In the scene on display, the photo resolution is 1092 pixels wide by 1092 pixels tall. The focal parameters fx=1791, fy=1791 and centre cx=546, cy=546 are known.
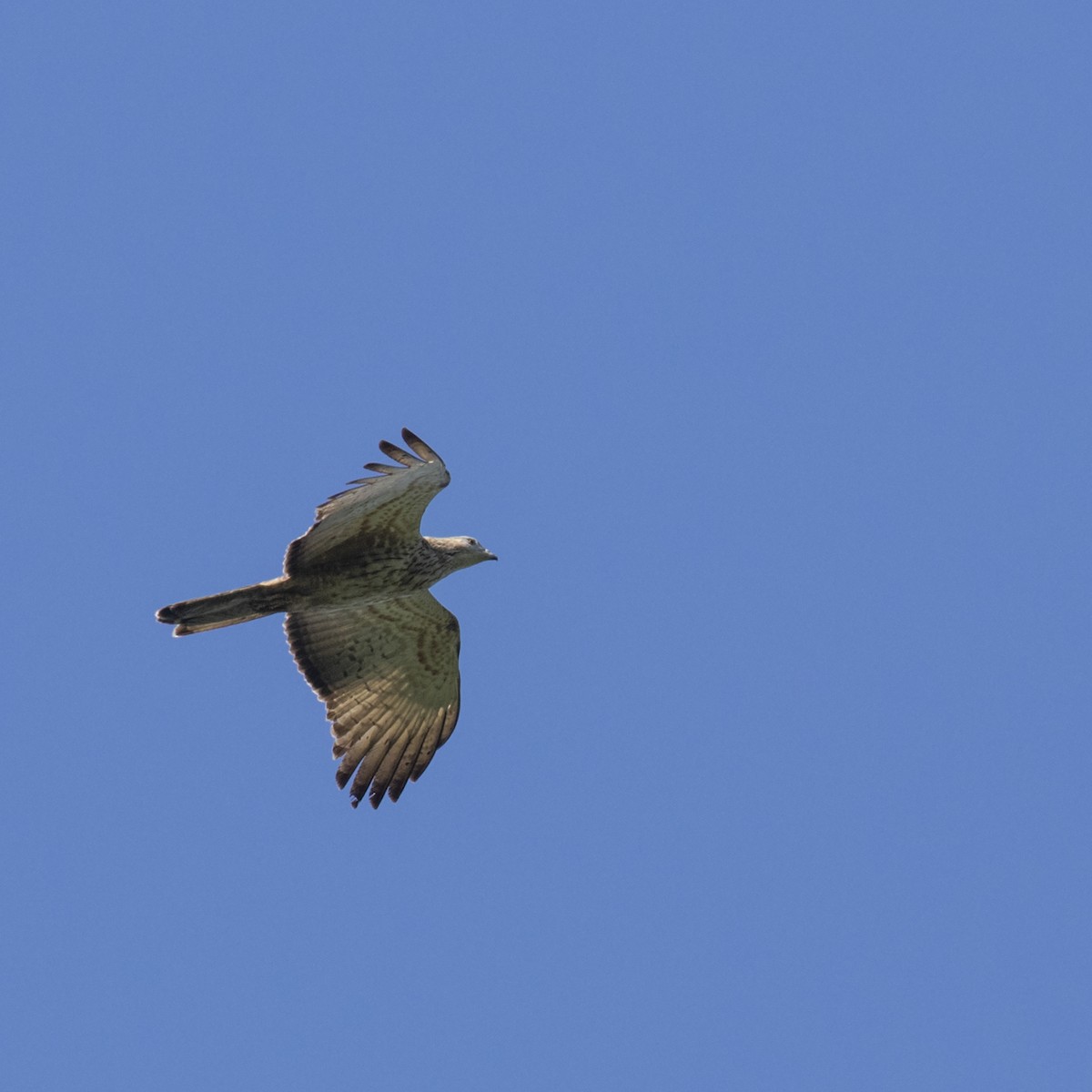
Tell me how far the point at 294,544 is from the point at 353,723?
231cm

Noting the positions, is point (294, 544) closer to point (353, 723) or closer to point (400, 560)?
point (400, 560)

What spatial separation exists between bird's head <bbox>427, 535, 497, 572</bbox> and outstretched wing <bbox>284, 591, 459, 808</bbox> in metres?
0.59

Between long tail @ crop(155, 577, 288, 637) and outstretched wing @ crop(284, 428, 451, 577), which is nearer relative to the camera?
outstretched wing @ crop(284, 428, 451, 577)

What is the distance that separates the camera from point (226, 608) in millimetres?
16297

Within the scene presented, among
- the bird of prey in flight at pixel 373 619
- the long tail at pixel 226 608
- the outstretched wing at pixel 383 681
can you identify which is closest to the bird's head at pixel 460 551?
the bird of prey in flight at pixel 373 619

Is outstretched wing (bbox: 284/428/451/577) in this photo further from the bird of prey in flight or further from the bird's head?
the bird's head

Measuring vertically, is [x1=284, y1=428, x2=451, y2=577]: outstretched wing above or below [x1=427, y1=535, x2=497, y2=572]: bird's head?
below

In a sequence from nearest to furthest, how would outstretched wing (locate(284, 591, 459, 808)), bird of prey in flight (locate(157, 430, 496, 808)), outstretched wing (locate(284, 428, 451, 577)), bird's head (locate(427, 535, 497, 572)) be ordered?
outstretched wing (locate(284, 428, 451, 577)), bird of prey in flight (locate(157, 430, 496, 808)), bird's head (locate(427, 535, 497, 572)), outstretched wing (locate(284, 591, 459, 808))

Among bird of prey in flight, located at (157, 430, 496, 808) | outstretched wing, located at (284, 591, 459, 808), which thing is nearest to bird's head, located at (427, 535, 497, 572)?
bird of prey in flight, located at (157, 430, 496, 808)

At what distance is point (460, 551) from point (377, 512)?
113 centimetres

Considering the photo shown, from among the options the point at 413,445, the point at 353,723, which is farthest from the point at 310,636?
the point at 413,445

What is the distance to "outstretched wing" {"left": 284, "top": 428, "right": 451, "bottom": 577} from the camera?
15.5 m

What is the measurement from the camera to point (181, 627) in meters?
16.3

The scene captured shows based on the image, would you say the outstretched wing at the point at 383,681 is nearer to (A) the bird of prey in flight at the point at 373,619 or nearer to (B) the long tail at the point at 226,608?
(A) the bird of prey in flight at the point at 373,619
